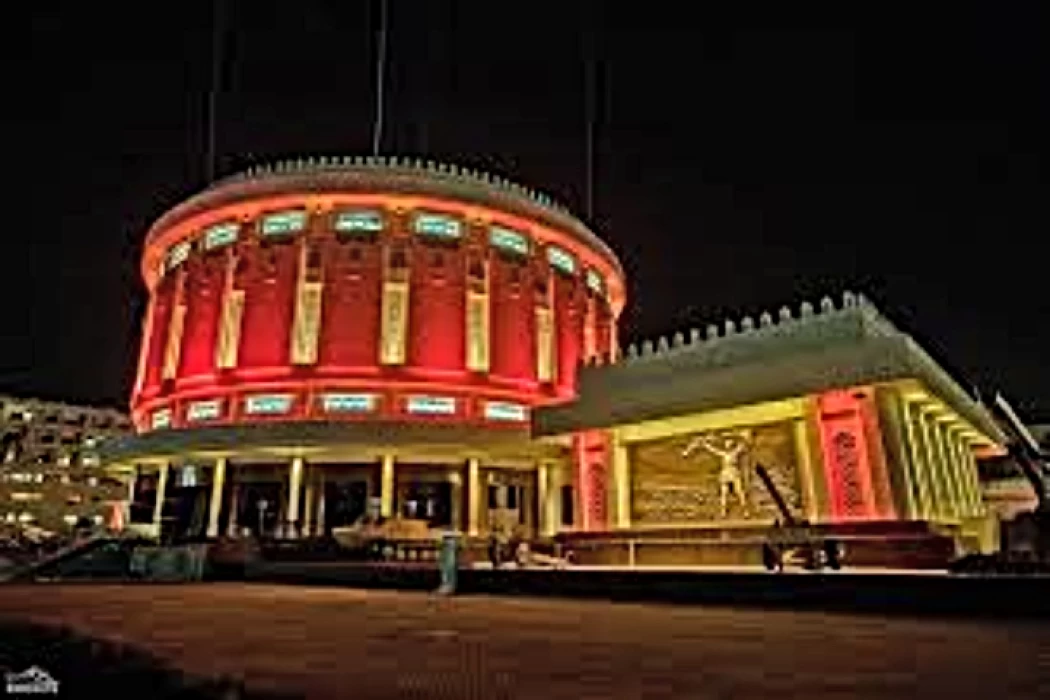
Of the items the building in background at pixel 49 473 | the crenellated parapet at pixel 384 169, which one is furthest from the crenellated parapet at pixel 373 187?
the building in background at pixel 49 473

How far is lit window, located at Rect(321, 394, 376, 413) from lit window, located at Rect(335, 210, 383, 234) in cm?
878

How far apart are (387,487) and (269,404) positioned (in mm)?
8125

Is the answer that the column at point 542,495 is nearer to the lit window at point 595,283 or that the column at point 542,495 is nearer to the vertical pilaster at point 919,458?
the lit window at point 595,283

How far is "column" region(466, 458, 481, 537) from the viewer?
35375mm

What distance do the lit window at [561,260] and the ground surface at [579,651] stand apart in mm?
35280

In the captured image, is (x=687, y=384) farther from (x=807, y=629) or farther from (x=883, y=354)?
(x=807, y=629)

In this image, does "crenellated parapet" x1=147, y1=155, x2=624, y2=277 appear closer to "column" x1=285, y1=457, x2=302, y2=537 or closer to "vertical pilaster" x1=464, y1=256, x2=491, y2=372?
"vertical pilaster" x1=464, y1=256, x2=491, y2=372

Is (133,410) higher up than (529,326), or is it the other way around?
(529,326)

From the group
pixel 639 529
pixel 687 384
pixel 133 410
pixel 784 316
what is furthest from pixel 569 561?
pixel 133 410

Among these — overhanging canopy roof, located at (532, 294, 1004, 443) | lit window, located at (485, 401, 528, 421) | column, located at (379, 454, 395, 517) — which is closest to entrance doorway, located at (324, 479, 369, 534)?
column, located at (379, 454, 395, 517)

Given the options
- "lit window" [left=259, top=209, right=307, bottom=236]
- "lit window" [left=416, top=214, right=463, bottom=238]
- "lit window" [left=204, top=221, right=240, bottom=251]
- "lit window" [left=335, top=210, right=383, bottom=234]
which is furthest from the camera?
"lit window" [left=204, top=221, right=240, bottom=251]

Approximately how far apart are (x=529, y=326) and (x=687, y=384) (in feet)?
69.3

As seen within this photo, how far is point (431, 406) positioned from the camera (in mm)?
38312

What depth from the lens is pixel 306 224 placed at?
1626 inches
